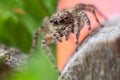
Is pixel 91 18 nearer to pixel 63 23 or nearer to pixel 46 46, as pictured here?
pixel 63 23

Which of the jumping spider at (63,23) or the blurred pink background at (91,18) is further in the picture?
the jumping spider at (63,23)

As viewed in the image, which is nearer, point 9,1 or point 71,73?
point 71,73

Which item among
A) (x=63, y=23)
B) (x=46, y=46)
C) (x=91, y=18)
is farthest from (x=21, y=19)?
(x=91, y=18)

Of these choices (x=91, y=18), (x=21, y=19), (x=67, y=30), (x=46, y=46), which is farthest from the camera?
(x=21, y=19)

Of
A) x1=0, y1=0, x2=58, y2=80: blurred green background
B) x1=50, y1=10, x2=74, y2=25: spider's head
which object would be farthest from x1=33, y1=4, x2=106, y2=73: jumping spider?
x1=0, y1=0, x2=58, y2=80: blurred green background

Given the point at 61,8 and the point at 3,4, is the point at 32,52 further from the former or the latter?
the point at 3,4

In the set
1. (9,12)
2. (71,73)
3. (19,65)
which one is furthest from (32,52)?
(71,73)

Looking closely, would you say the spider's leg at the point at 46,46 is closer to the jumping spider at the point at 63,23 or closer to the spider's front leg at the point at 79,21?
A: the jumping spider at the point at 63,23

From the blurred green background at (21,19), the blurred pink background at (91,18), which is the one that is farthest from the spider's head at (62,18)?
the blurred green background at (21,19)

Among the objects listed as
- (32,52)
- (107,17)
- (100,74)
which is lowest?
(100,74)
